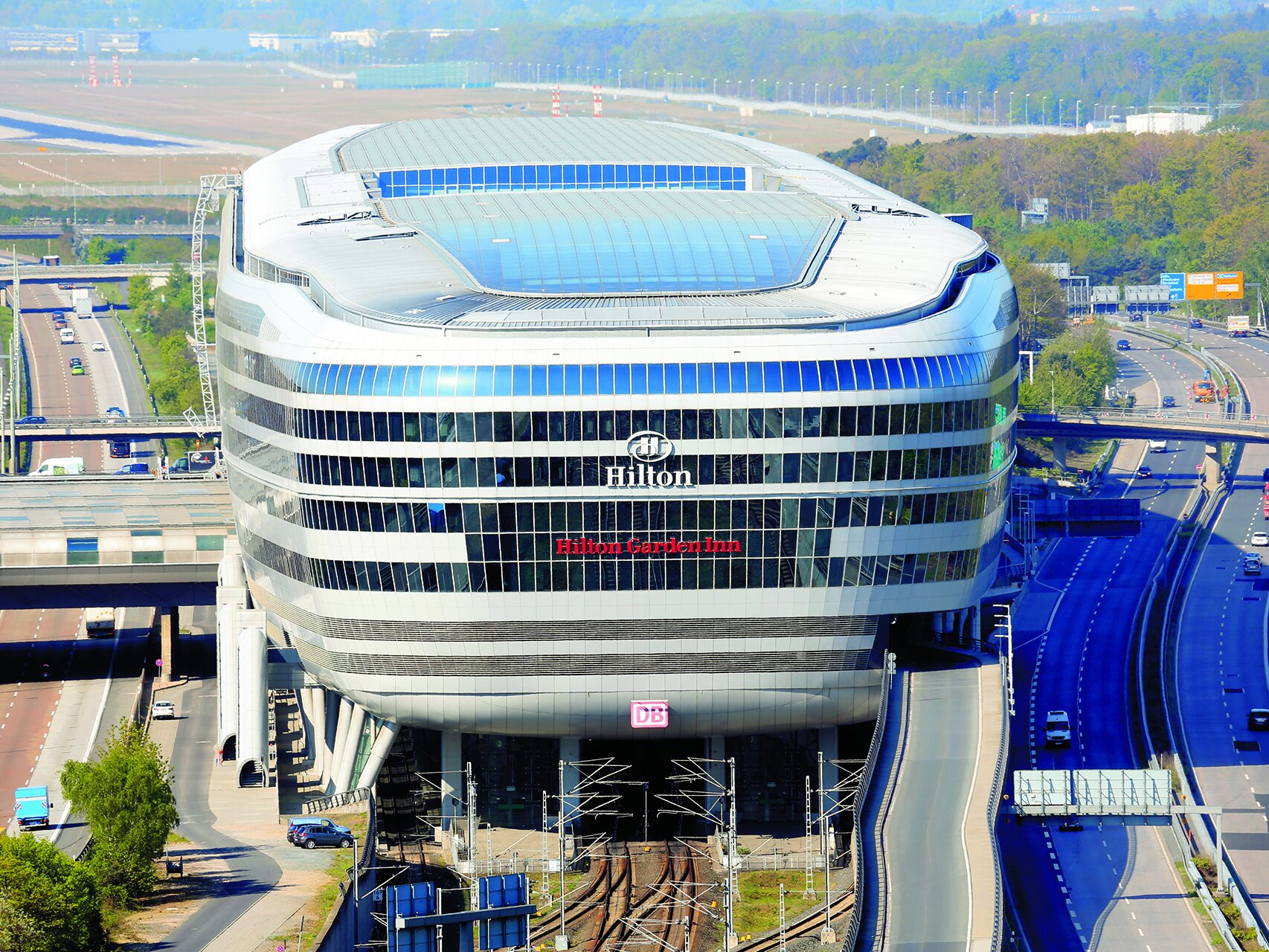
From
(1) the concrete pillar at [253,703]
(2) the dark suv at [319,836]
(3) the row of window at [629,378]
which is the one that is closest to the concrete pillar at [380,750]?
(1) the concrete pillar at [253,703]

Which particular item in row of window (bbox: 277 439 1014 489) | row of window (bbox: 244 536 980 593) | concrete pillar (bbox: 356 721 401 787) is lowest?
concrete pillar (bbox: 356 721 401 787)

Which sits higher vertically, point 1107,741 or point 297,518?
point 297,518

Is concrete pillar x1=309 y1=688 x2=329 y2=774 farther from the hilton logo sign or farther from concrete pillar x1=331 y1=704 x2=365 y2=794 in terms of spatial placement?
the hilton logo sign

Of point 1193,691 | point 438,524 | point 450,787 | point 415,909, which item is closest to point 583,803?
point 450,787

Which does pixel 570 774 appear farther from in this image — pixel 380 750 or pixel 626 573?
pixel 626 573

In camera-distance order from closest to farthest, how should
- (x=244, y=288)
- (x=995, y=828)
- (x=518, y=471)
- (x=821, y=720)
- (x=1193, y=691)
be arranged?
(x=995, y=828), (x=518, y=471), (x=821, y=720), (x=244, y=288), (x=1193, y=691)

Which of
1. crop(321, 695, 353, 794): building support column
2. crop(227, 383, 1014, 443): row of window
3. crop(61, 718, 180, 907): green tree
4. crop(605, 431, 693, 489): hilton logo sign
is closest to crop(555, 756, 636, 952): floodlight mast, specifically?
crop(321, 695, 353, 794): building support column

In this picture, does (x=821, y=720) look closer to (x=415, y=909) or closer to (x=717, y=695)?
(x=717, y=695)
